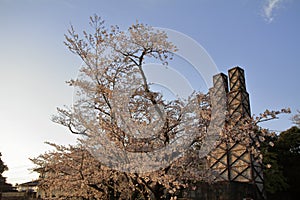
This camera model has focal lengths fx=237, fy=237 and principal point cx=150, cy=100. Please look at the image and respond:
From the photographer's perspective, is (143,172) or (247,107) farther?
(247,107)

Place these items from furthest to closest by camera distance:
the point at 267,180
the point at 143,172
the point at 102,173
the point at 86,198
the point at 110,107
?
1. the point at 267,180
2. the point at 86,198
3. the point at 102,173
4. the point at 110,107
5. the point at 143,172

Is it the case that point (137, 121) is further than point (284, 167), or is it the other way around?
point (284, 167)

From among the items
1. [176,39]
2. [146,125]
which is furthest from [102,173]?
[176,39]

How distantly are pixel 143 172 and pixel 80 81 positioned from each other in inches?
113

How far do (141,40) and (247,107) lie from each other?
12.8 m

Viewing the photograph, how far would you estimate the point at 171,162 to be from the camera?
5.38 m

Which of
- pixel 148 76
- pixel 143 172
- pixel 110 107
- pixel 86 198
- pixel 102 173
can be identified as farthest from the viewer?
pixel 86 198

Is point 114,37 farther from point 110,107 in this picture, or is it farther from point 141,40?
point 110,107

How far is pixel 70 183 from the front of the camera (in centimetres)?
711

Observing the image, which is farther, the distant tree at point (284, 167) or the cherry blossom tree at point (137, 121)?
the distant tree at point (284, 167)

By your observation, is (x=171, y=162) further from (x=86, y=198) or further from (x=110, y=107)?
(x=86, y=198)

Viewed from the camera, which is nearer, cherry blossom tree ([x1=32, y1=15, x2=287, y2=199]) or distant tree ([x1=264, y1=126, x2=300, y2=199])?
cherry blossom tree ([x1=32, y1=15, x2=287, y2=199])

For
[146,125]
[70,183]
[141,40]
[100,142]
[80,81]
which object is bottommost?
[70,183]

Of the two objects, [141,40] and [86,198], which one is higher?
[141,40]
